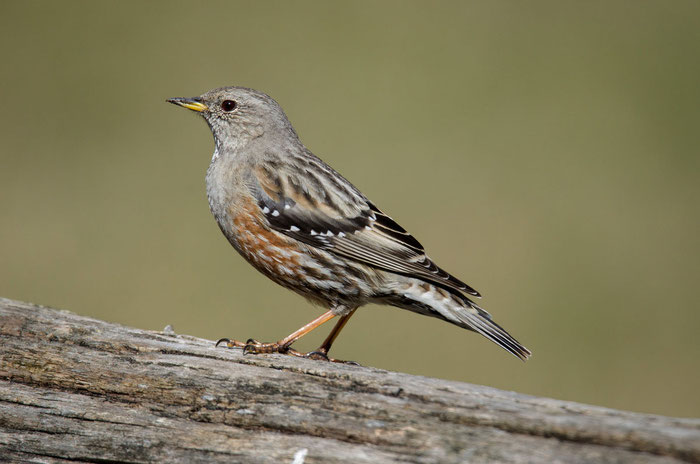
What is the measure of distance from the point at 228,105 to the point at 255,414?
320 centimetres

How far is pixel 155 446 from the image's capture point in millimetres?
3357

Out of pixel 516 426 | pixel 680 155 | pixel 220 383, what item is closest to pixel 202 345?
pixel 220 383

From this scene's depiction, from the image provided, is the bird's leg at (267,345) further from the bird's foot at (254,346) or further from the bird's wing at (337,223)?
the bird's wing at (337,223)

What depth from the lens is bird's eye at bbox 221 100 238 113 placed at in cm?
595

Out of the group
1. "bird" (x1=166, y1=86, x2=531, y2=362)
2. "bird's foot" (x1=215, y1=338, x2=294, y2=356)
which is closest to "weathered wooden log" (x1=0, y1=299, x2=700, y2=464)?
"bird's foot" (x1=215, y1=338, x2=294, y2=356)

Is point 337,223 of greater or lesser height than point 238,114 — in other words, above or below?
below

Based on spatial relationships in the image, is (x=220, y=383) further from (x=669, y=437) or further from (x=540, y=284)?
(x=540, y=284)

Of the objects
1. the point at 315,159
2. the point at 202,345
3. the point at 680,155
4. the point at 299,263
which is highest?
the point at 680,155

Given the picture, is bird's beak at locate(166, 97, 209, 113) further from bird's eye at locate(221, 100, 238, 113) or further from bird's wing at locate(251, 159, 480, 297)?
bird's wing at locate(251, 159, 480, 297)

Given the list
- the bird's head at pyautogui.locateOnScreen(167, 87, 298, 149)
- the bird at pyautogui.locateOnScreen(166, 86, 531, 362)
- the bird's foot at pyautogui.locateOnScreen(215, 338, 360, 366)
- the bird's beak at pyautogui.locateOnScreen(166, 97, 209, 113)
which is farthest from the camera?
the bird's beak at pyautogui.locateOnScreen(166, 97, 209, 113)

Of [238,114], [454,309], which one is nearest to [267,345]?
[454,309]

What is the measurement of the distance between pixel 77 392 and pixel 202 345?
687 mm

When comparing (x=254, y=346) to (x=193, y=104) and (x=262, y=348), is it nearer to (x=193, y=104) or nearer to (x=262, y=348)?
(x=262, y=348)

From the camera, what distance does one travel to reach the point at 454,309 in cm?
487
